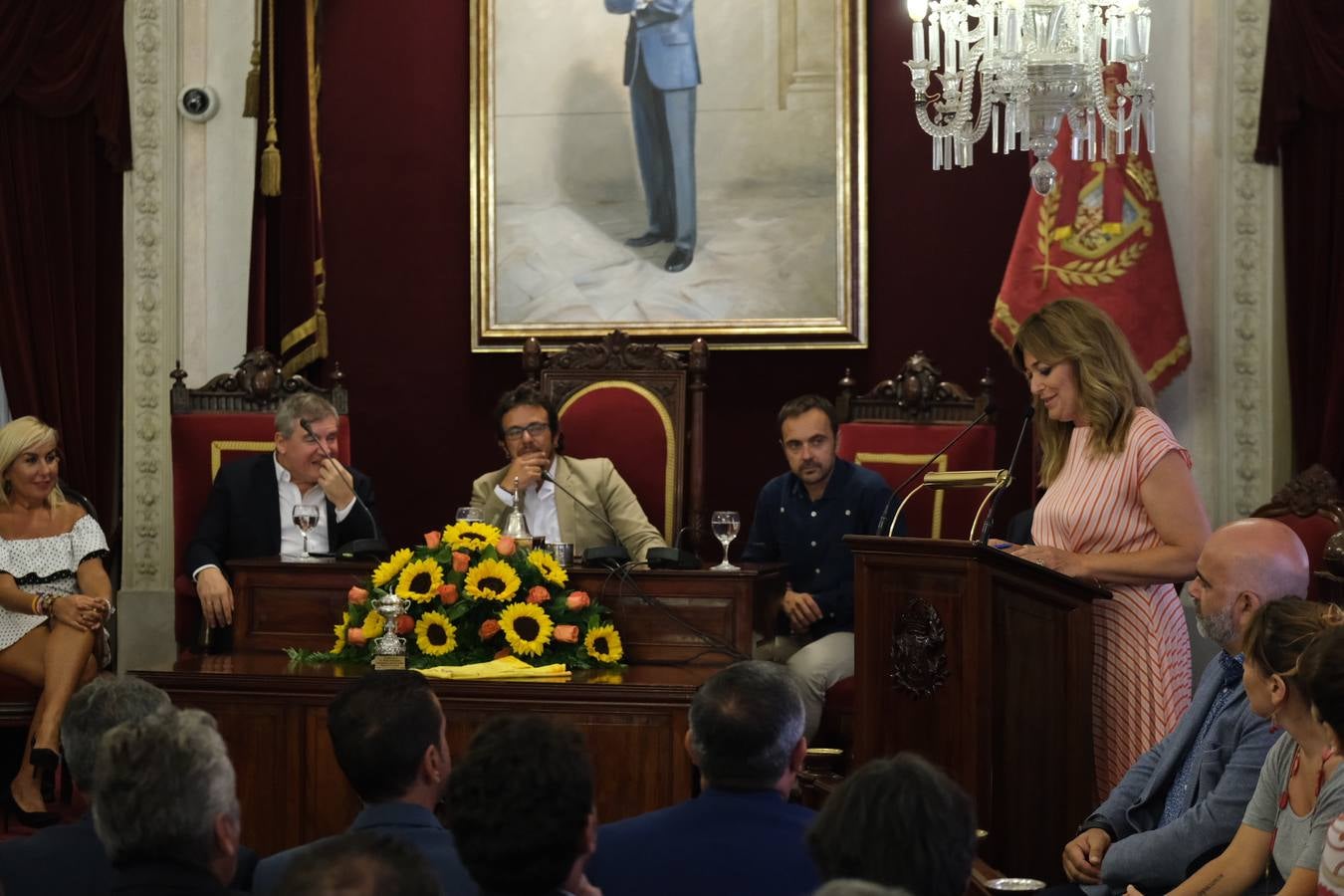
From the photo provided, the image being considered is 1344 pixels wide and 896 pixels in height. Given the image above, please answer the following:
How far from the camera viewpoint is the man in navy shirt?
5078mm

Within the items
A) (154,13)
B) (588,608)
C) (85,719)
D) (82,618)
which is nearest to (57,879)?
(85,719)

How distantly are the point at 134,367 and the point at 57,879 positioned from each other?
439 centimetres

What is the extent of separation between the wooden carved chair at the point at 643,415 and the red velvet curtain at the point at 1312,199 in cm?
199

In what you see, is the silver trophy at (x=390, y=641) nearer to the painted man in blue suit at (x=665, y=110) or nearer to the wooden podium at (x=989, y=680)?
the wooden podium at (x=989, y=680)

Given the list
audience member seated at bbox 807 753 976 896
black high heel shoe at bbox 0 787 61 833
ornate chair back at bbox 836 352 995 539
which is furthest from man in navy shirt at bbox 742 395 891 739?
audience member seated at bbox 807 753 976 896

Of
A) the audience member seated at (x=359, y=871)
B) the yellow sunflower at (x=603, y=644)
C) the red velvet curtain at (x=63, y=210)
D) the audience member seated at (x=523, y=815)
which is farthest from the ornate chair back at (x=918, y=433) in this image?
the audience member seated at (x=359, y=871)

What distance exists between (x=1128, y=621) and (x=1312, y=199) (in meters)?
2.46

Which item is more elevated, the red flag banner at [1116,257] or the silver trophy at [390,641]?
the red flag banner at [1116,257]

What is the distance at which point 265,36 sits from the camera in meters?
6.34

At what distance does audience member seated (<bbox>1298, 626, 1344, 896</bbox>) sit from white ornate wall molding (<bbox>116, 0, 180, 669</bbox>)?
501 centimetres

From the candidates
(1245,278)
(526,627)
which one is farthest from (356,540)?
(1245,278)

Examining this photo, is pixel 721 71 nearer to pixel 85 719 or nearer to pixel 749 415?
pixel 749 415

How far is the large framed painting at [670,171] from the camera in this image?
6270 mm

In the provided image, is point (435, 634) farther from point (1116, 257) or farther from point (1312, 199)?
point (1312, 199)
